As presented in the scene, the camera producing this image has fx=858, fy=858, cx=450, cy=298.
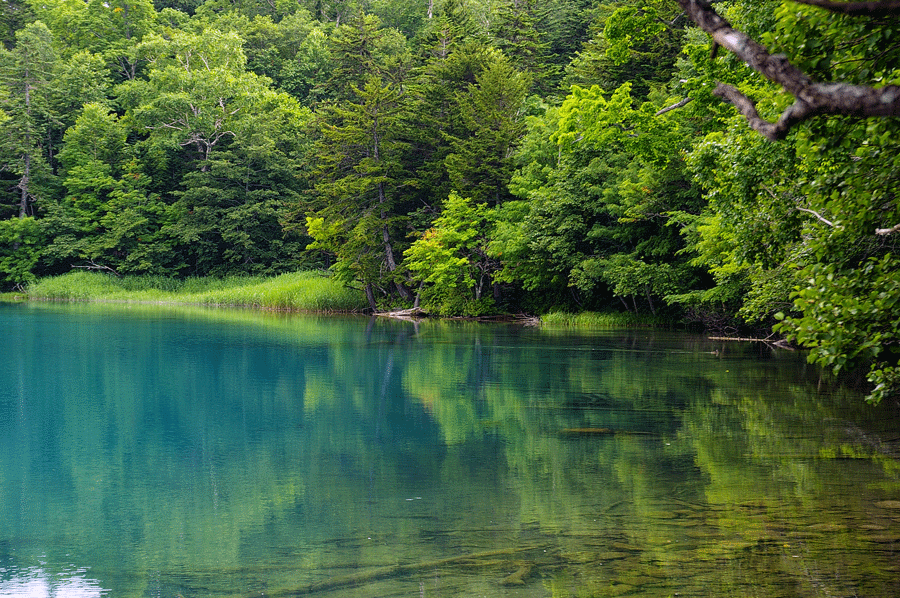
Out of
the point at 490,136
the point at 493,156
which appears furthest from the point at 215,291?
the point at 490,136

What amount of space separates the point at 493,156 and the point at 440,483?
29.3 metres

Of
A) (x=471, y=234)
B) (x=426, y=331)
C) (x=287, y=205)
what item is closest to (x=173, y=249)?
(x=287, y=205)

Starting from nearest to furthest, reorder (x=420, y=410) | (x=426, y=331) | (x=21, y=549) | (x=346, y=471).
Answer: (x=21, y=549)
(x=346, y=471)
(x=420, y=410)
(x=426, y=331)

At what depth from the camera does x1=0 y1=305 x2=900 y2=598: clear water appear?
213 inches

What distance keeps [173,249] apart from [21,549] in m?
48.5

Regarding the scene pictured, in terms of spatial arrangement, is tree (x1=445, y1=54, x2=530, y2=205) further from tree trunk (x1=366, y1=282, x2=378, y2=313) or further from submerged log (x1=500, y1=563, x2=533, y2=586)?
submerged log (x1=500, y1=563, x2=533, y2=586)

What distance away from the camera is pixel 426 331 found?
91.1 feet

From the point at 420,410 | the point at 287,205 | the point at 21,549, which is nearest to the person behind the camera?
the point at 21,549

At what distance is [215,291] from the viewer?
154 feet

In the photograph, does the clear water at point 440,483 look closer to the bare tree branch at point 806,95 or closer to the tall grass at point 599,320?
the bare tree branch at point 806,95

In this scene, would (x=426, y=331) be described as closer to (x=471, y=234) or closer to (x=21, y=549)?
(x=471, y=234)

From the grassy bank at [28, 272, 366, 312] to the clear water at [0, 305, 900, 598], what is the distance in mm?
24478

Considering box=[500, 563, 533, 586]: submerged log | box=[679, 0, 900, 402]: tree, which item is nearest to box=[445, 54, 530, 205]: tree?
box=[679, 0, 900, 402]: tree

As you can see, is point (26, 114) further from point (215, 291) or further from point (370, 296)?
point (370, 296)
